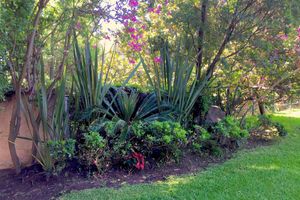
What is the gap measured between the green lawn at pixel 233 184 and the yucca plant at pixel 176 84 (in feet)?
3.79

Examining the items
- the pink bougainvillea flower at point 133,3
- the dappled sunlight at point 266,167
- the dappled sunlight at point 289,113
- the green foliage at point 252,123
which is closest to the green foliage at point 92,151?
the pink bougainvillea flower at point 133,3

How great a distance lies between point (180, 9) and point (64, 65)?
7.99ft

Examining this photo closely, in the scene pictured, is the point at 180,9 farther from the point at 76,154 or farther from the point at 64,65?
the point at 76,154

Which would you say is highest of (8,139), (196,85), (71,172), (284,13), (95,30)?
(284,13)

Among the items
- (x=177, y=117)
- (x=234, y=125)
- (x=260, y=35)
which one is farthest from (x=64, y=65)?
(x=260, y=35)

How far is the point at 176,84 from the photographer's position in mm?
5031

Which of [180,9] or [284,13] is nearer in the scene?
[284,13]

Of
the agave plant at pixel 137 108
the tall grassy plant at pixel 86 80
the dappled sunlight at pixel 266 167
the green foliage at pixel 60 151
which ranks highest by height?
the tall grassy plant at pixel 86 80

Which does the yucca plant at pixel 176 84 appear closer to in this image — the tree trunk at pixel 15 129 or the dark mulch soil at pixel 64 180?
the dark mulch soil at pixel 64 180

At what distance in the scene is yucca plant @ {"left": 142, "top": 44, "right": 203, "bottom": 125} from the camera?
16.4 ft

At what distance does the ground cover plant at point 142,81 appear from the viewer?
370cm

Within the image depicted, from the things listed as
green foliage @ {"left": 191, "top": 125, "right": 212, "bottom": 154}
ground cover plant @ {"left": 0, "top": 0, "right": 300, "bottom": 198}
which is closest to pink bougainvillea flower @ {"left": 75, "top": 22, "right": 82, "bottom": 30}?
ground cover plant @ {"left": 0, "top": 0, "right": 300, "bottom": 198}

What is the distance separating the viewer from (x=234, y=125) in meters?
4.89

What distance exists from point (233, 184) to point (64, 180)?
6.84 ft
